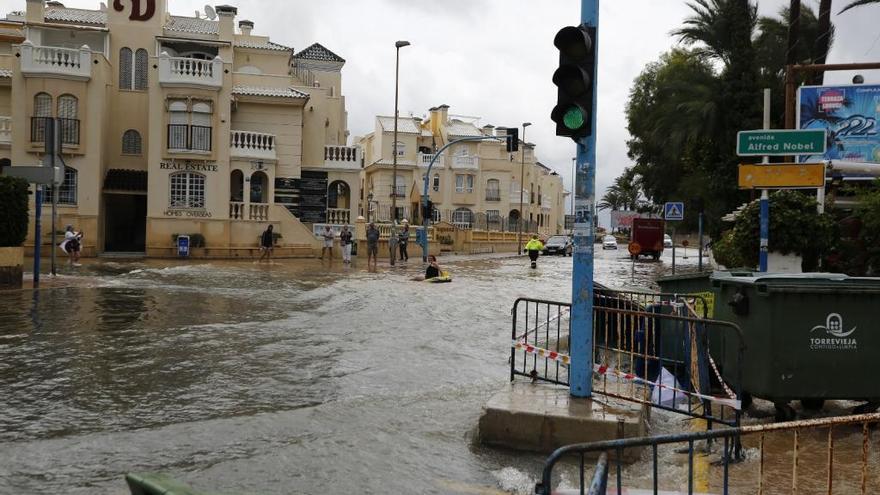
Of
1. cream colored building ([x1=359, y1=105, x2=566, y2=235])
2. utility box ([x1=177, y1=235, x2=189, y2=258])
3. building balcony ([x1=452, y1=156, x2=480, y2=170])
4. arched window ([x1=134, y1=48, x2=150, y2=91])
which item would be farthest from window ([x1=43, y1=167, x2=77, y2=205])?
building balcony ([x1=452, y1=156, x2=480, y2=170])

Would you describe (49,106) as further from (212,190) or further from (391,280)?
(391,280)

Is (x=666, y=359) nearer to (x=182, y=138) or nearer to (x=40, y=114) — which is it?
(x=182, y=138)

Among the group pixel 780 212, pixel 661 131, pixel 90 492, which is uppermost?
pixel 661 131

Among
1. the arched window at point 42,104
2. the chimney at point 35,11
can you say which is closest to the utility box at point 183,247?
the arched window at point 42,104

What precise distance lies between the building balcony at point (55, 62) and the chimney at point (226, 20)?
24.2ft

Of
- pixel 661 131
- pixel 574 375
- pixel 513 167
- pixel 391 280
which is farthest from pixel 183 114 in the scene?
pixel 513 167

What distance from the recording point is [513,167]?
8325 centimetres

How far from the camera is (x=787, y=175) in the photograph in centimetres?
1282

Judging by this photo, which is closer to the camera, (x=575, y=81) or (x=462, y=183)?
(x=575, y=81)

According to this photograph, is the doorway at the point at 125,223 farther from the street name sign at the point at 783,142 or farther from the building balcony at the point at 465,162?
the building balcony at the point at 465,162

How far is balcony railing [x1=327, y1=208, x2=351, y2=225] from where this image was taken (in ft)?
133

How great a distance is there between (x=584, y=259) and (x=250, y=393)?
13.1 feet

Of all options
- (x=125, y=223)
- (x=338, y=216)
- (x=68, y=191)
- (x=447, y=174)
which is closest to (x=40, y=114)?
(x=68, y=191)

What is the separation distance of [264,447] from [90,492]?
155cm
